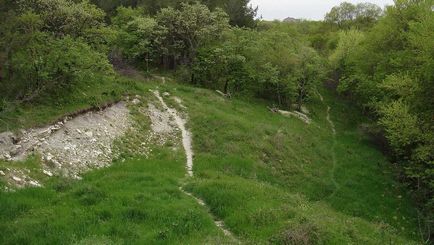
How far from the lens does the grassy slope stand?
49.6 ft

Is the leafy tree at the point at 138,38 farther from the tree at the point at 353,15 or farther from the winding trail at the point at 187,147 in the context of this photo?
the tree at the point at 353,15

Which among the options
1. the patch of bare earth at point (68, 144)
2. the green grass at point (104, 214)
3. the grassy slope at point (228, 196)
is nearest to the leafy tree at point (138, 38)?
the grassy slope at point (228, 196)

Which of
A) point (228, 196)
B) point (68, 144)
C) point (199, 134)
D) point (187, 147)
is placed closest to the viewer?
point (228, 196)

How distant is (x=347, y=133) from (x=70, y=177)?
31117 millimetres

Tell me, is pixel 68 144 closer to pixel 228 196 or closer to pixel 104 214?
pixel 104 214

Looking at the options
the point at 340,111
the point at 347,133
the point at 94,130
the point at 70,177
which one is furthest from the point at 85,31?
the point at 340,111

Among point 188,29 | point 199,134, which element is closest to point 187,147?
point 199,134

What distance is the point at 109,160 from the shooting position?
23891 millimetres

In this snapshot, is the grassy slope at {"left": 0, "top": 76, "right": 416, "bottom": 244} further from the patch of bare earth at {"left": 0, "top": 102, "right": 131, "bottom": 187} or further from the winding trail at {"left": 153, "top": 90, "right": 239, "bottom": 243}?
the patch of bare earth at {"left": 0, "top": 102, "right": 131, "bottom": 187}

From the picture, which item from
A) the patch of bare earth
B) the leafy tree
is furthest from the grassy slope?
the leafy tree

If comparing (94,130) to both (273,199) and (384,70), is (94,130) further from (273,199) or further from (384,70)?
(384,70)

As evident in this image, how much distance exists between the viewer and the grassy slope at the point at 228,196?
15.1 meters

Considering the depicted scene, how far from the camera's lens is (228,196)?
19.1 meters

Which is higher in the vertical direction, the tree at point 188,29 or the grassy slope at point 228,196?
the tree at point 188,29
